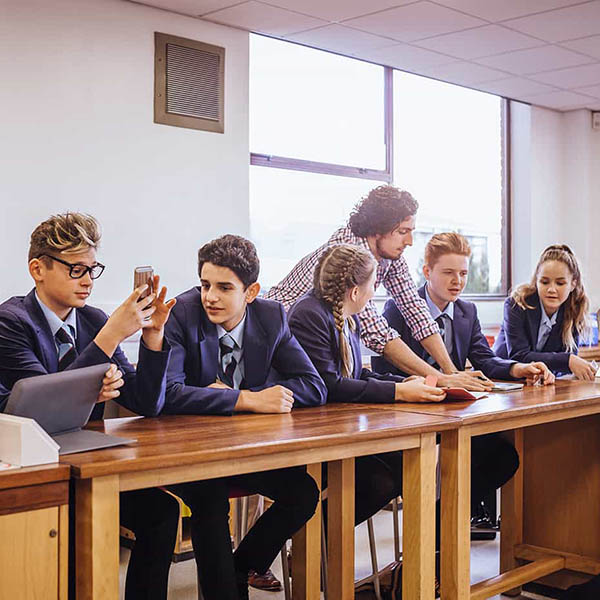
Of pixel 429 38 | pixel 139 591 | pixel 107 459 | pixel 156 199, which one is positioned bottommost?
pixel 139 591

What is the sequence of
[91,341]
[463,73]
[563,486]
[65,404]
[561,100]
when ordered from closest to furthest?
[65,404] → [91,341] → [563,486] → [463,73] → [561,100]

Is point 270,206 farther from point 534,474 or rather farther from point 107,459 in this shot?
point 107,459

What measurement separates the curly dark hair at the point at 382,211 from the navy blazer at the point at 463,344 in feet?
1.03

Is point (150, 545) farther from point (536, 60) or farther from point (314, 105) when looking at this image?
point (536, 60)

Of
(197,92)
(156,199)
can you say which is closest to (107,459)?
(156,199)

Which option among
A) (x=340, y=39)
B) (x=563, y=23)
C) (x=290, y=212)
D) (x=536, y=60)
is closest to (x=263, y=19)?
(x=340, y=39)

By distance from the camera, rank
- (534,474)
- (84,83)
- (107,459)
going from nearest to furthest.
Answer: (107,459) < (534,474) < (84,83)

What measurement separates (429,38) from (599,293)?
9.07ft

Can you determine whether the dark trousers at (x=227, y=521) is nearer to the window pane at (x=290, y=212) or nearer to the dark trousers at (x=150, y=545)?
the dark trousers at (x=150, y=545)

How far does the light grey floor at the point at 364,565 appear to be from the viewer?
305 cm

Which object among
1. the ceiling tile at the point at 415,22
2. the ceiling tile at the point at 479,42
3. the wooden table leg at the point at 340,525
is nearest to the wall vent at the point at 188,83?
the ceiling tile at the point at 415,22

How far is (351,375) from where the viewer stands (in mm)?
2777

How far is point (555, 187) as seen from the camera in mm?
6453

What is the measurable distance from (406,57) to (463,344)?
7.13 ft
